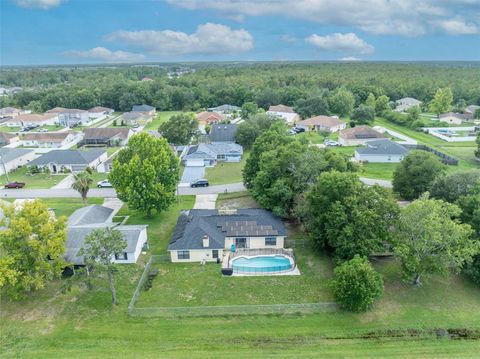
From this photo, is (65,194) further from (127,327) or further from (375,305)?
(375,305)

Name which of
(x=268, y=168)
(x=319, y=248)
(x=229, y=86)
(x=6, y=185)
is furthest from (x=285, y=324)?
(x=229, y=86)

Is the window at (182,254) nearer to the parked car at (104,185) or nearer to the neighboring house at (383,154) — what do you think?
the parked car at (104,185)

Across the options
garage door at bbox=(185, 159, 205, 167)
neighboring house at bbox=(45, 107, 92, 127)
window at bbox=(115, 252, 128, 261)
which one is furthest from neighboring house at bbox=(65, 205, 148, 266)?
neighboring house at bbox=(45, 107, 92, 127)

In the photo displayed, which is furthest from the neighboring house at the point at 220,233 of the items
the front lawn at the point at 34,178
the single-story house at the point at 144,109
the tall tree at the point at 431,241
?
the single-story house at the point at 144,109

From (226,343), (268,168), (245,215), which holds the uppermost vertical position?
(268,168)

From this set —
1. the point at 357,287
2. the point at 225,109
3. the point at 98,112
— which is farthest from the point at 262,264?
the point at 98,112

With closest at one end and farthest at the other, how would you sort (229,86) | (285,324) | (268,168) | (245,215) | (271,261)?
(285,324), (271,261), (245,215), (268,168), (229,86)
